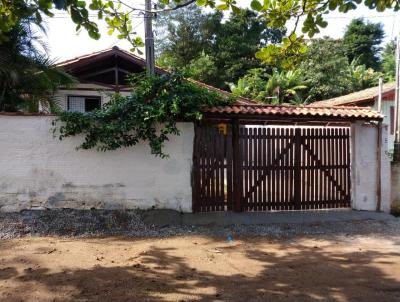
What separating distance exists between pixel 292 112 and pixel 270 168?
48.3 inches

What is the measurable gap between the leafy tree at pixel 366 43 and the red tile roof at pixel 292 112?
87.7 ft

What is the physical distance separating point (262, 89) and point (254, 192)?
53.4 feet

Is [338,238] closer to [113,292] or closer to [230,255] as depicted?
[230,255]

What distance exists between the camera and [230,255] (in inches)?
251

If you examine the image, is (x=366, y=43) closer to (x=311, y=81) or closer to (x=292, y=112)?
(x=311, y=81)

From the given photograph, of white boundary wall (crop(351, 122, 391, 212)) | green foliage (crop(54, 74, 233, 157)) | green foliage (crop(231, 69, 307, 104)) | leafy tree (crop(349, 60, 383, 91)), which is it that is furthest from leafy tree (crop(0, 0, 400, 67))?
leafy tree (crop(349, 60, 383, 91))

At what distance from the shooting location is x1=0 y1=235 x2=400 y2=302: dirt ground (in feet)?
15.2

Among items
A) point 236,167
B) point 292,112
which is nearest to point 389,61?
point 292,112

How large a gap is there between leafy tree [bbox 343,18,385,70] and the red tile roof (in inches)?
1053

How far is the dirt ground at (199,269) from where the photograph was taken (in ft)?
15.2

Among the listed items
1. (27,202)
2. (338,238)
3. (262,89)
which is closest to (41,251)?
(27,202)

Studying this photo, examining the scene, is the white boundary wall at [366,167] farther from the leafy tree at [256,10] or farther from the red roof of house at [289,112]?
the leafy tree at [256,10]

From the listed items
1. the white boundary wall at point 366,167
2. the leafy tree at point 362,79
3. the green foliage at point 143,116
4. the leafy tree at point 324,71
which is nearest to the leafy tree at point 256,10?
the green foliage at point 143,116

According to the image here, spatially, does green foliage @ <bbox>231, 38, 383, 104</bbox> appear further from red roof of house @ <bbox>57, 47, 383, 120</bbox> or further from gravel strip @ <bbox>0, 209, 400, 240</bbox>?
gravel strip @ <bbox>0, 209, 400, 240</bbox>
